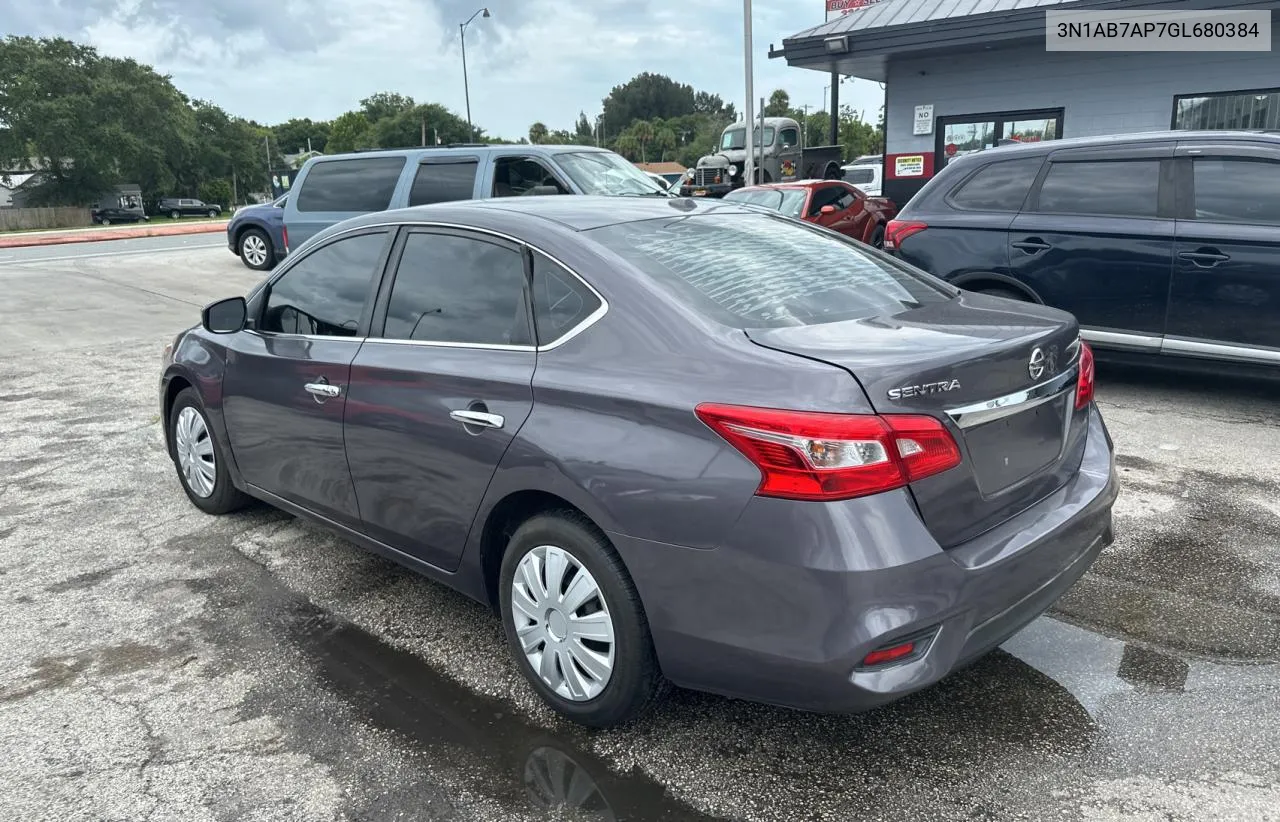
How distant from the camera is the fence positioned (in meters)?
56.5

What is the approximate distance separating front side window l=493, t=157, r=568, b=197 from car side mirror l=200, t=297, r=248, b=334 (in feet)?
17.9

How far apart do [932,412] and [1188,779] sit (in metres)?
1.26

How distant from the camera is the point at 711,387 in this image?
2.45m

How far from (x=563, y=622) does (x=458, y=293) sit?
4.00ft

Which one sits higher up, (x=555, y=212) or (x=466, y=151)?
(x=466, y=151)

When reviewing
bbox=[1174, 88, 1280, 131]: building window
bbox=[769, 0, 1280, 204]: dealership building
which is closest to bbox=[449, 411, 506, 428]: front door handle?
bbox=[769, 0, 1280, 204]: dealership building

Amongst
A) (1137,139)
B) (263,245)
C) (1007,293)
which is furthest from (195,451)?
(263,245)

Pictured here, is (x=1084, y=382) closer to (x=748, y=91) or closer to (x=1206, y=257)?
(x=1206, y=257)

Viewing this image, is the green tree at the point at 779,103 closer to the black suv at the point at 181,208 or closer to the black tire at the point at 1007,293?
the black suv at the point at 181,208

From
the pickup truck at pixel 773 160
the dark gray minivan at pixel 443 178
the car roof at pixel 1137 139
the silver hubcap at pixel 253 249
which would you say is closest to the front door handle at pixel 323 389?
the car roof at pixel 1137 139

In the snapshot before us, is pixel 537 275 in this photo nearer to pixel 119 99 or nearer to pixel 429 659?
pixel 429 659

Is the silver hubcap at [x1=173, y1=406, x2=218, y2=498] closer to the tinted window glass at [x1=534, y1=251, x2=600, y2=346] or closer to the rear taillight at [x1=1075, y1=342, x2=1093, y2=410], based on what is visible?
the tinted window glass at [x1=534, y1=251, x2=600, y2=346]

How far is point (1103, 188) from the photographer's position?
6.30 m

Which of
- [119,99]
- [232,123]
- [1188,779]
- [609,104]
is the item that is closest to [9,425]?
[1188,779]
